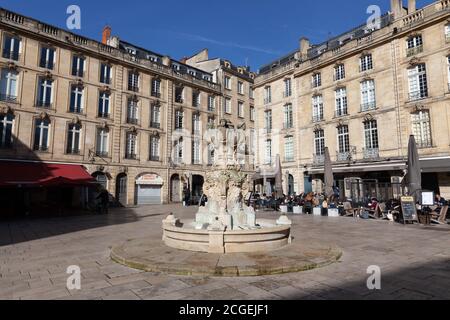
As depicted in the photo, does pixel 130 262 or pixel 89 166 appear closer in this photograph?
pixel 130 262

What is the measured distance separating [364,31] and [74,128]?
24.0 meters

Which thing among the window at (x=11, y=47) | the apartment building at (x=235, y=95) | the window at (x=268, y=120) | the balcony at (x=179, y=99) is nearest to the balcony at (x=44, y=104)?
the window at (x=11, y=47)

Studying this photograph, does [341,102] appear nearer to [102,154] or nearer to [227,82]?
[227,82]

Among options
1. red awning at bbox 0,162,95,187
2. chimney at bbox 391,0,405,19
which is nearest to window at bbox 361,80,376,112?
chimney at bbox 391,0,405,19

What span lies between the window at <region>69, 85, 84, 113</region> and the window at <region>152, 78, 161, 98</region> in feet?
20.9

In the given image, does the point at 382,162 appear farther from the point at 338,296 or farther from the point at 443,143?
the point at 338,296

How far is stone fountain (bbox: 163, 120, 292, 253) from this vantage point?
6754mm

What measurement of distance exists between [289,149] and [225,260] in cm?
2297

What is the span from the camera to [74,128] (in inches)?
867

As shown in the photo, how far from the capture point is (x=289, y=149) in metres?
28.0

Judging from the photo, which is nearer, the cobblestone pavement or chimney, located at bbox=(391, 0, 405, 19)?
the cobblestone pavement

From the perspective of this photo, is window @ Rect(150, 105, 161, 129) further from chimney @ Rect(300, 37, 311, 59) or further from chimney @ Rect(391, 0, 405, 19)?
chimney @ Rect(391, 0, 405, 19)

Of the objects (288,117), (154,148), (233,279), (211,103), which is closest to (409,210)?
(233,279)

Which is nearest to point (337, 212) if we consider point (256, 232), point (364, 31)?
point (256, 232)
